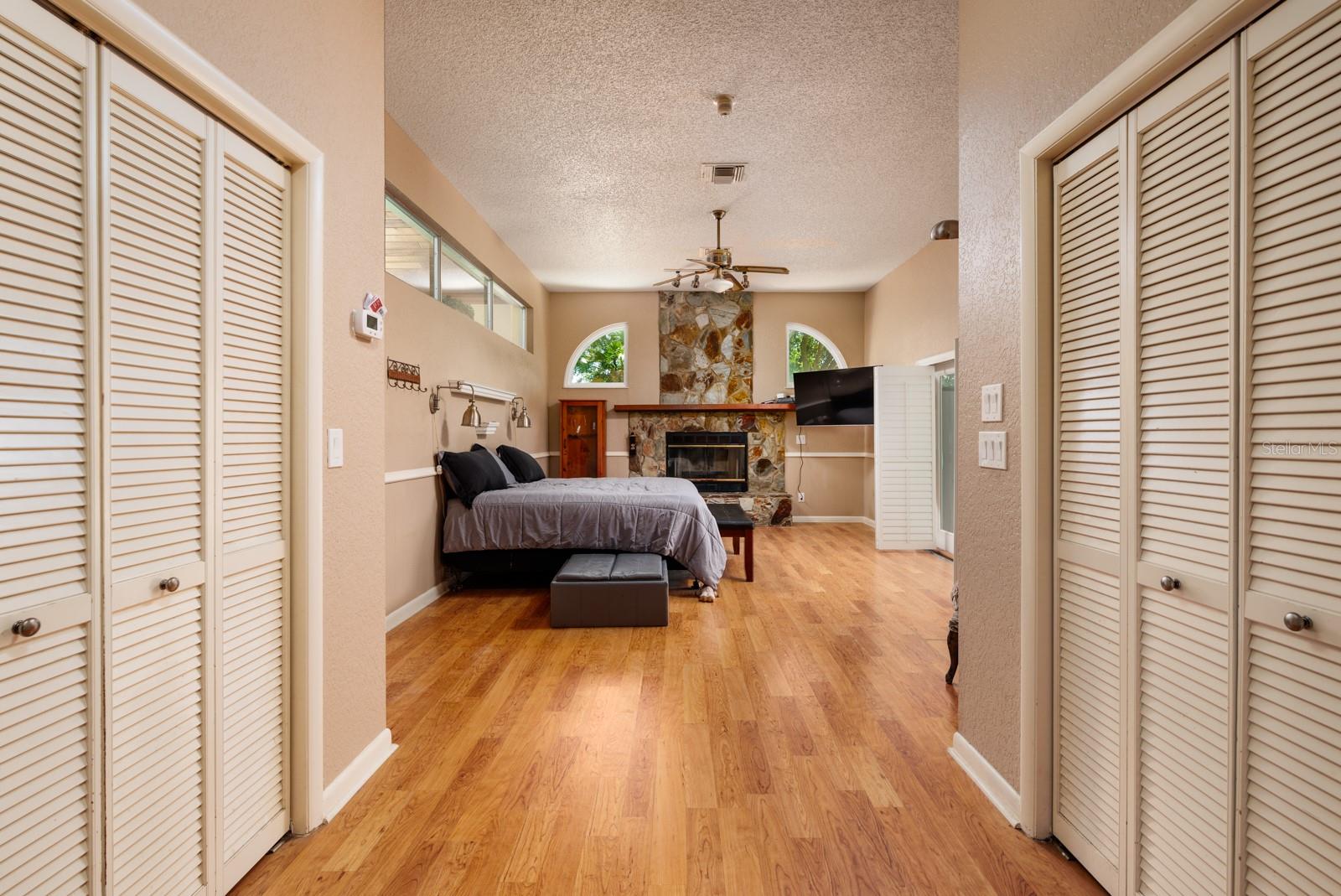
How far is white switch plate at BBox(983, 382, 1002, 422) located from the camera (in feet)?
5.82

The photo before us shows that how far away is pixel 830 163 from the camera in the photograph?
400cm

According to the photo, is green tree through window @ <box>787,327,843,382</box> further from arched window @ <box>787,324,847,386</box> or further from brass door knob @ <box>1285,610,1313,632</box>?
brass door knob @ <box>1285,610,1313,632</box>

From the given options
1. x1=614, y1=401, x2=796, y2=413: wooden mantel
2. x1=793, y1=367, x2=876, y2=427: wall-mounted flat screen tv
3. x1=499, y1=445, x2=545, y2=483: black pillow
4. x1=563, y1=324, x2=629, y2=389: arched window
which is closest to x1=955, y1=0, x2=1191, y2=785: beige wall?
x1=499, y1=445, x2=545, y2=483: black pillow

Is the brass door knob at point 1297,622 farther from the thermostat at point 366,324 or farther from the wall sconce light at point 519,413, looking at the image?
the wall sconce light at point 519,413

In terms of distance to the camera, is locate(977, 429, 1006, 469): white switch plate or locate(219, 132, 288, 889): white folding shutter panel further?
locate(977, 429, 1006, 469): white switch plate

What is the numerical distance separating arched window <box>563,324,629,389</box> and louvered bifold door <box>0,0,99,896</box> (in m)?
6.68

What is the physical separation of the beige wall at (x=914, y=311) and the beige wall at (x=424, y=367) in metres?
3.71

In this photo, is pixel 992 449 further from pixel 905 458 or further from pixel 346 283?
pixel 905 458

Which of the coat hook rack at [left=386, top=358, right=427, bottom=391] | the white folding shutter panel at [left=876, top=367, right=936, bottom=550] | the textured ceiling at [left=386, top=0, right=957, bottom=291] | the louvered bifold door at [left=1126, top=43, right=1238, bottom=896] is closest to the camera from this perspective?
the louvered bifold door at [left=1126, top=43, right=1238, bottom=896]

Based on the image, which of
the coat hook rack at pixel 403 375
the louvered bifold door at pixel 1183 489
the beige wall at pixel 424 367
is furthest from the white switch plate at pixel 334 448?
the louvered bifold door at pixel 1183 489

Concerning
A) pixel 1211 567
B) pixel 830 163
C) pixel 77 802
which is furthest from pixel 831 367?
pixel 77 802

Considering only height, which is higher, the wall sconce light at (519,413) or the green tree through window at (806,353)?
the green tree through window at (806,353)

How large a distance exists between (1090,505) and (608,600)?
2490 millimetres

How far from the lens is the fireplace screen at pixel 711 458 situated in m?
7.63
